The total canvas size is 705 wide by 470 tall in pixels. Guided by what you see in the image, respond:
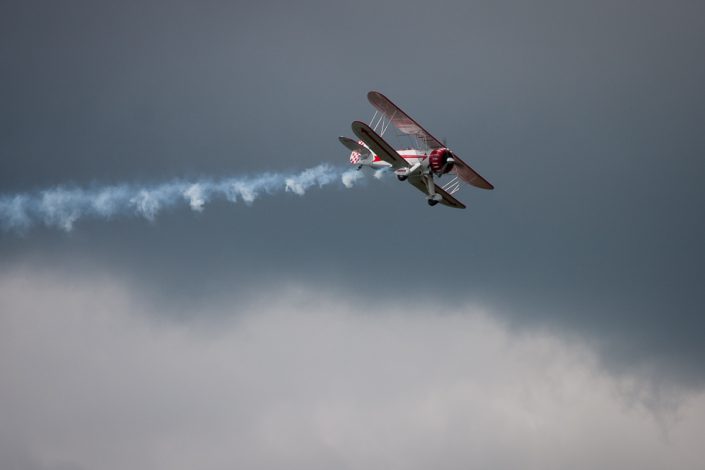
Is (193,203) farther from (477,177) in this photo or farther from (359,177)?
(477,177)

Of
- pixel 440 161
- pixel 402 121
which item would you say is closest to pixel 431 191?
pixel 440 161

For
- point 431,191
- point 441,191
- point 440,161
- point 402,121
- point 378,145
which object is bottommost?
point 431,191

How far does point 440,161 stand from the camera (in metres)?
94.9

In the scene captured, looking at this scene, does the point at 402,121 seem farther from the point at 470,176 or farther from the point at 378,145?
the point at 470,176

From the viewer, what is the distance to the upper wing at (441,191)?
95731mm

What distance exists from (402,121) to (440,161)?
3700mm

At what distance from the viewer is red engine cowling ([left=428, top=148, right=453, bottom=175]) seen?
94938 mm

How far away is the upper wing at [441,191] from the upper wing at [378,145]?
1381 mm

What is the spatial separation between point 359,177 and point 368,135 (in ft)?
28.7

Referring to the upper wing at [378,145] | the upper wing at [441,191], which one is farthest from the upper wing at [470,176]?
the upper wing at [378,145]

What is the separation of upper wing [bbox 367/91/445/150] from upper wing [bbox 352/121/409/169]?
240 cm

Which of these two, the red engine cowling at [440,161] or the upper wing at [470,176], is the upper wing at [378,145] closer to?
the red engine cowling at [440,161]

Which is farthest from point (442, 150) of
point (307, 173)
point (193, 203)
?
point (193, 203)

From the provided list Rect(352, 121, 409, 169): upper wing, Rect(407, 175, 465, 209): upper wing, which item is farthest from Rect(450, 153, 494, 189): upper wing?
Rect(352, 121, 409, 169): upper wing
